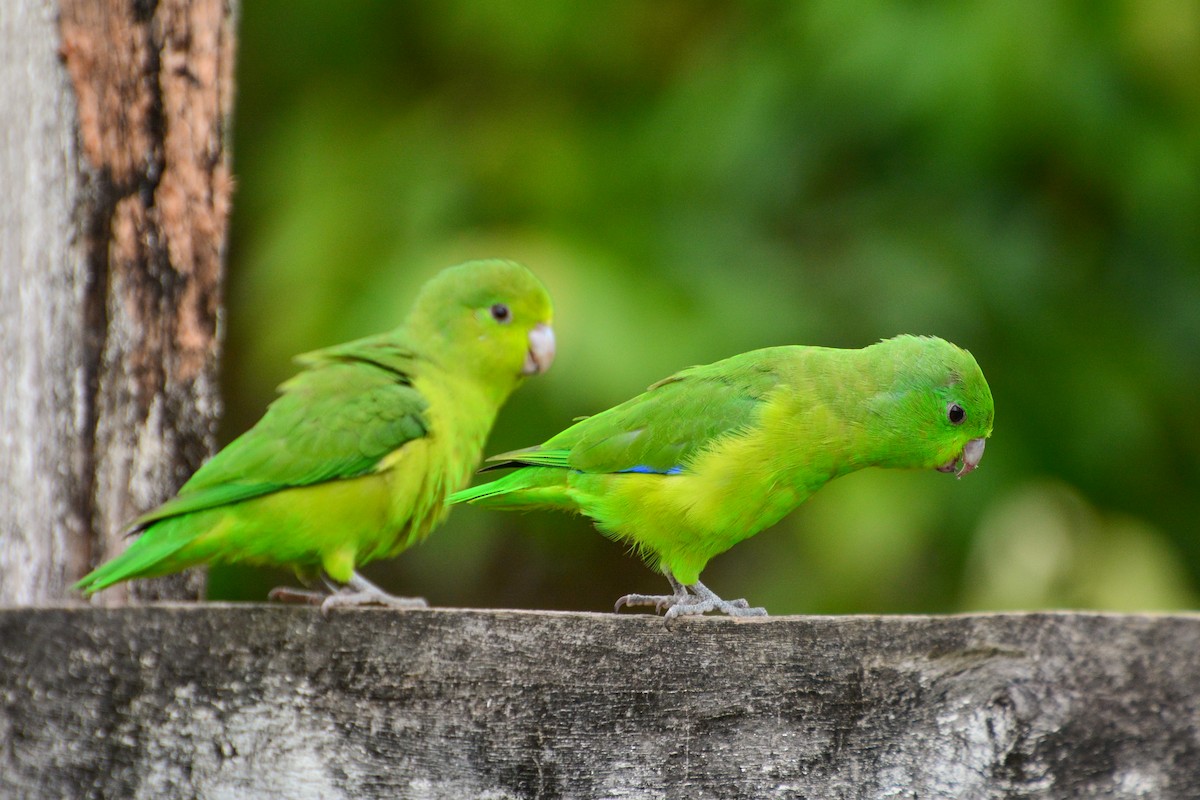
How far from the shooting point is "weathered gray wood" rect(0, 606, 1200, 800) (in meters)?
1.86

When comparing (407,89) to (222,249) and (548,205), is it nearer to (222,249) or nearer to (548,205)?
(548,205)

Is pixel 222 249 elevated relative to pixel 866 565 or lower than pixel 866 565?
elevated

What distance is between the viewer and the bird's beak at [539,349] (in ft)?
11.6

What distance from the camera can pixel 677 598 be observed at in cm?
277

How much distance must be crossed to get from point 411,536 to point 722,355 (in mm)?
2313

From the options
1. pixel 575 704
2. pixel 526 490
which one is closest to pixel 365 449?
pixel 526 490

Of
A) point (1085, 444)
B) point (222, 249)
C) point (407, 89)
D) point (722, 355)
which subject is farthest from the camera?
point (407, 89)

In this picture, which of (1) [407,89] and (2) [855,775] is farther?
(1) [407,89]

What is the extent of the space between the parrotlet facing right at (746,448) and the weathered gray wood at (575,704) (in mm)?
855

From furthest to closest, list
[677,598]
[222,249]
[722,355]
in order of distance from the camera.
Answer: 1. [722,355]
2. [222,249]
3. [677,598]

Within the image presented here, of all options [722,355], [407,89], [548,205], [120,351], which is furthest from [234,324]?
[120,351]

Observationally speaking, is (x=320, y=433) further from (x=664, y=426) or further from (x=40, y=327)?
(x=664, y=426)

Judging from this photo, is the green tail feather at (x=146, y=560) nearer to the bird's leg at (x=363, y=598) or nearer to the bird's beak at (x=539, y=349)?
the bird's leg at (x=363, y=598)

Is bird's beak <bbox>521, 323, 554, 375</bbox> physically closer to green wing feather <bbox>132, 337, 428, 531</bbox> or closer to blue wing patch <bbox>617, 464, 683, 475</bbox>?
green wing feather <bbox>132, 337, 428, 531</bbox>
